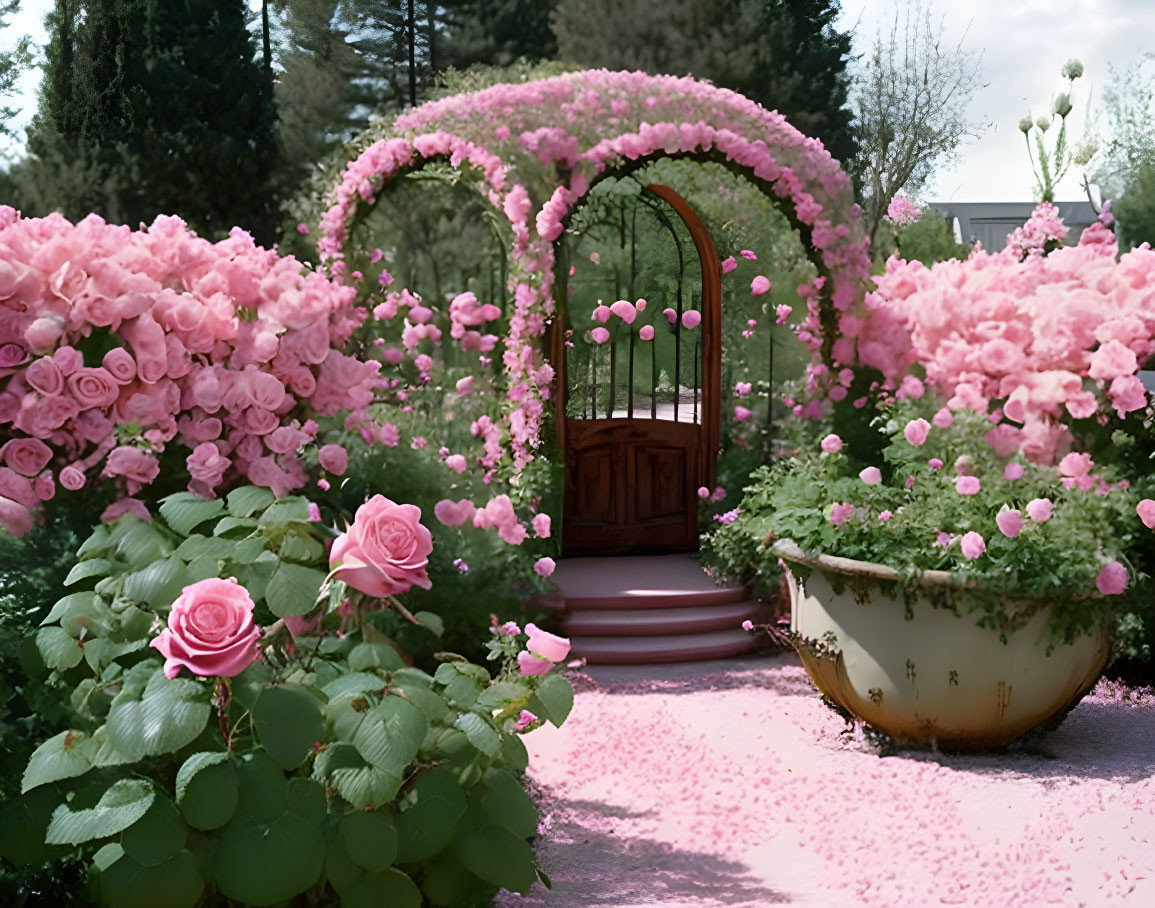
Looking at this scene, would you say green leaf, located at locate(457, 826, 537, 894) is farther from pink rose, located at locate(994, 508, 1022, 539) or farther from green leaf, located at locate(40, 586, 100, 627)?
pink rose, located at locate(994, 508, 1022, 539)

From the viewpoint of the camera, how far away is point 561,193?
694cm

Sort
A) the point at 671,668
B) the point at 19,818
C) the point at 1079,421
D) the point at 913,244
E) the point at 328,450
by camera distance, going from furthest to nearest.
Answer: the point at 913,244, the point at 671,668, the point at 1079,421, the point at 328,450, the point at 19,818

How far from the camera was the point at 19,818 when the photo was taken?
254 centimetres

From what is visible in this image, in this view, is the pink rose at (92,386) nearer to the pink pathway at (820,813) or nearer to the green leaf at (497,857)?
the green leaf at (497,857)

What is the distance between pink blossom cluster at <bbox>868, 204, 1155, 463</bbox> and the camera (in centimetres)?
552

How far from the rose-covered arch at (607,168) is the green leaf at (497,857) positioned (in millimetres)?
4452

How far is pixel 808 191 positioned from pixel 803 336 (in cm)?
89

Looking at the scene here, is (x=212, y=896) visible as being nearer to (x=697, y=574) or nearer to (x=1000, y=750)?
(x=1000, y=750)

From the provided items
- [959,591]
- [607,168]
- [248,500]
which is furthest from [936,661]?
[607,168]

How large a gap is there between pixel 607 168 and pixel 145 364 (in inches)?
169

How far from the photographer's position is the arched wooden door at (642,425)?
27.5 feet

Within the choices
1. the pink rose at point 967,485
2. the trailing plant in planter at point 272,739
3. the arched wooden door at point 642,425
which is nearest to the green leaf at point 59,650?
the trailing plant in planter at point 272,739

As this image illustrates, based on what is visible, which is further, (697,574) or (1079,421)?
(697,574)

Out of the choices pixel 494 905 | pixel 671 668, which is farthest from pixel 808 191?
pixel 494 905
